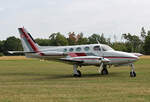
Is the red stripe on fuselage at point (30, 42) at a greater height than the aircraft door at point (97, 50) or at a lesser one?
greater

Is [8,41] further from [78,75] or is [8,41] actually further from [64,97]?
[64,97]

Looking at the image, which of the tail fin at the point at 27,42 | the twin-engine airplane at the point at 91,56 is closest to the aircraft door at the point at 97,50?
the twin-engine airplane at the point at 91,56

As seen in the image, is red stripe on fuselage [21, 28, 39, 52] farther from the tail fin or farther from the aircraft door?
the aircraft door

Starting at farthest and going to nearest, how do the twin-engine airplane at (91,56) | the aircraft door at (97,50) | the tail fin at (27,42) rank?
the tail fin at (27,42) → the aircraft door at (97,50) → the twin-engine airplane at (91,56)

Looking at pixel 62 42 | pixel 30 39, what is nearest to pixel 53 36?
pixel 62 42

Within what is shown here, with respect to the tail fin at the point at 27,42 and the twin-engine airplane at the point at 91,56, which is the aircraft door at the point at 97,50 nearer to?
the twin-engine airplane at the point at 91,56

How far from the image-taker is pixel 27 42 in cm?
2802

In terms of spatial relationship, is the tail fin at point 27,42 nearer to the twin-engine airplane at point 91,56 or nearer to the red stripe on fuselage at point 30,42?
the red stripe on fuselage at point 30,42

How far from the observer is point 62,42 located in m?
130

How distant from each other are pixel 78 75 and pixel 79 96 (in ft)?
37.6

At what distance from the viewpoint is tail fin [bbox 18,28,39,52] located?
2791 centimetres

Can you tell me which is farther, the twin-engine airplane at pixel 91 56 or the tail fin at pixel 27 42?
the tail fin at pixel 27 42

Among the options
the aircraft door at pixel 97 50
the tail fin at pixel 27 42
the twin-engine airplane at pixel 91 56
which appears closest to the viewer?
the twin-engine airplane at pixel 91 56

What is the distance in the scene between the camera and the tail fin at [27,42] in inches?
1099
